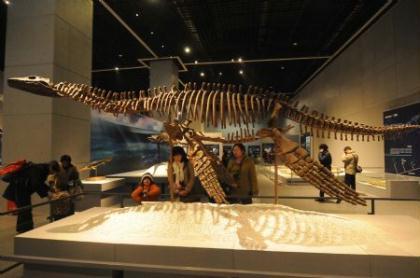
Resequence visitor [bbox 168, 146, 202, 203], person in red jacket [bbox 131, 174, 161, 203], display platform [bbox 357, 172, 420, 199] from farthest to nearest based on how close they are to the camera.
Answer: display platform [bbox 357, 172, 420, 199] < person in red jacket [bbox 131, 174, 161, 203] < visitor [bbox 168, 146, 202, 203]

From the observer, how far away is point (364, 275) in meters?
2.26

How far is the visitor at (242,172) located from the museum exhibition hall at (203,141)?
2 centimetres

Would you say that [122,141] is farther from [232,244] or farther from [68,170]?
[232,244]

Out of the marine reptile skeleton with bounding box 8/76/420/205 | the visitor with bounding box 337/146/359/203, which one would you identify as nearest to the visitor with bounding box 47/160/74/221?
→ the marine reptile skeleton with bounding box 8/76/420/205

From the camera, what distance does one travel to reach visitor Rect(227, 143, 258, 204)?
4188 mm

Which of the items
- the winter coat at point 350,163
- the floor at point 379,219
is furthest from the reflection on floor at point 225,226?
the winter coat at point 350,163

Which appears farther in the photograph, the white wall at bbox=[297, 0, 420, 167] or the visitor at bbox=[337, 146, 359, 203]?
the visitor at bbox=[337, 146, 359, 203]

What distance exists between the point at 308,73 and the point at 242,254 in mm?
11788

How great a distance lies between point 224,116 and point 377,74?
6.40 meters

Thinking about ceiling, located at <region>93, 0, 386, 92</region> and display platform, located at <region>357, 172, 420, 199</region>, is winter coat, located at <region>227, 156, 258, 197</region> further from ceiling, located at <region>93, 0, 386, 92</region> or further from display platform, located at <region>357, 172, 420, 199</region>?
ceiling, located at <region>93, 0, 386, 92</region>

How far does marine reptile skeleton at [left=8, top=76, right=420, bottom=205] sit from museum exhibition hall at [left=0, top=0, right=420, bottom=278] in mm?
21

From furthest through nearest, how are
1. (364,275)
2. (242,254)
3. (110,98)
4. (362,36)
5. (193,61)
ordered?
(193,61) < (362,36) < (110,98) < (242,254) < (364,275)

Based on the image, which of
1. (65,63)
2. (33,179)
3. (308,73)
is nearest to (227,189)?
(33,179)

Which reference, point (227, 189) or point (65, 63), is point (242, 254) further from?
point (65, 63)
